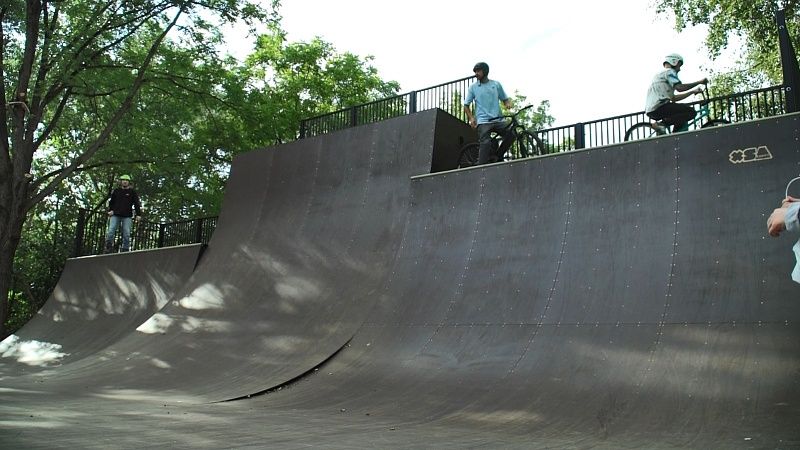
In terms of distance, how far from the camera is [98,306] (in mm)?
12250

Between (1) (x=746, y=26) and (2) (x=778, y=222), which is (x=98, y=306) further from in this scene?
(1) (x=746, y=26)

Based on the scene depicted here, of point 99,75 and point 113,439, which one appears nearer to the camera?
point 113,439

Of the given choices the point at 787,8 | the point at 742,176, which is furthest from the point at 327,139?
the point at 787,8

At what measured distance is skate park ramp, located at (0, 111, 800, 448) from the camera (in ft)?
14.4

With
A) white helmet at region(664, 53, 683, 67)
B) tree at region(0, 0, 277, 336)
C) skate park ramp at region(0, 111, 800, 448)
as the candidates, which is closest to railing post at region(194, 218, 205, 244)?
tree at region(0, 0, 277, 336)

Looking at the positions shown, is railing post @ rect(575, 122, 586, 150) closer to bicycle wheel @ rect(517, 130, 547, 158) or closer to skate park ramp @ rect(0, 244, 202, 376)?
bicycle wheel @ rect(517, 130, 547, 158)

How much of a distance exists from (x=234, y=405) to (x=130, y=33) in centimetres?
Answer: 998

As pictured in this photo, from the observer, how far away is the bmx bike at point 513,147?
8688mm

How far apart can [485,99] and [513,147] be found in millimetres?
903

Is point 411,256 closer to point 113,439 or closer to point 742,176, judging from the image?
point 742,176

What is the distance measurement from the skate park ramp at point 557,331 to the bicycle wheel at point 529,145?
1.13 m

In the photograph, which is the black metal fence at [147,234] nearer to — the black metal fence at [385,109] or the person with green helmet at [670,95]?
the black metal fence at [385,109]

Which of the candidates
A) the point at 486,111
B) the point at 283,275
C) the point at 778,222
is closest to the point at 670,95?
the point at 486,111

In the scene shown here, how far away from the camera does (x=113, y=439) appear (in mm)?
3734
